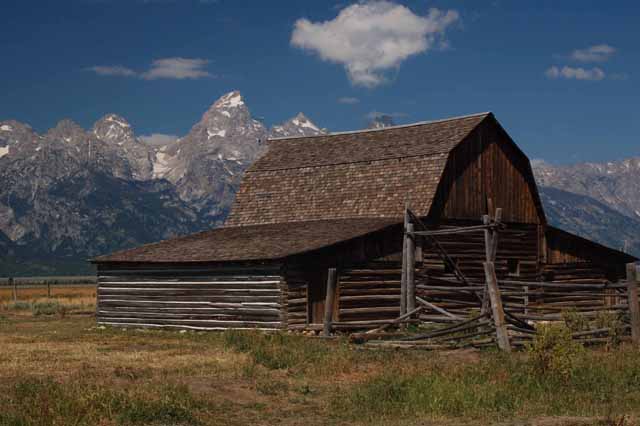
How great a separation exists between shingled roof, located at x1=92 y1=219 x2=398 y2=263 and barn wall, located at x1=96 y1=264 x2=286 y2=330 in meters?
0.51

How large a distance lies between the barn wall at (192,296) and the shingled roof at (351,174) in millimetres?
6981

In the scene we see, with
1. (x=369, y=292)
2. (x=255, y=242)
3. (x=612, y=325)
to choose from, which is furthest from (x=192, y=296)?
(x=612, y=325)

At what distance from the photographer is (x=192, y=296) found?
1344 inches

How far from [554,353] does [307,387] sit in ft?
14.7

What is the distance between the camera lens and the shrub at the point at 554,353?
55.8 feet

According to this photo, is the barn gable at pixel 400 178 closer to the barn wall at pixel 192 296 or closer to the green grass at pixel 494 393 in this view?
the barn wall at pixel 192 296

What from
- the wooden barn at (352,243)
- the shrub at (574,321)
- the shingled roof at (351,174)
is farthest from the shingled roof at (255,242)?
the shrub at (574,321)

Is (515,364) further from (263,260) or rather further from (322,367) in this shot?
(263,260)

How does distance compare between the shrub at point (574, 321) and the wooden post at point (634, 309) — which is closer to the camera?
the shrub at point (574, 321)

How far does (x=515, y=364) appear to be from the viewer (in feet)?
63.7

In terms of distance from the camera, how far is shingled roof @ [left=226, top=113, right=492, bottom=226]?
37.1 meters

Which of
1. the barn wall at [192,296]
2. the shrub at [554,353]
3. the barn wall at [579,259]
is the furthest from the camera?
the barn wall at [579,259]

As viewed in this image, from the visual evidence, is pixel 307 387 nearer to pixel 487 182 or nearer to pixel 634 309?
pixel 634 309

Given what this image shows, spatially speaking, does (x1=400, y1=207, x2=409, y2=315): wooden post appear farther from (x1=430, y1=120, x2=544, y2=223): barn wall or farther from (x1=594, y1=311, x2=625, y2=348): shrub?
(x1=594, y1=311, x2=625, y2=348): shrub
